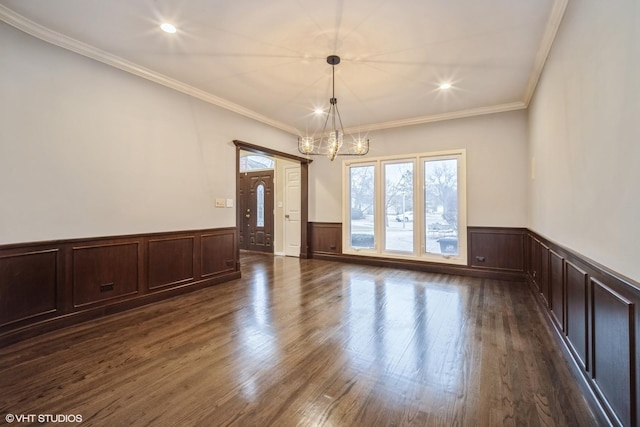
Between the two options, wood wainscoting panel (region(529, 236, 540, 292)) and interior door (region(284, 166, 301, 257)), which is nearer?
wood wainscoting panel (region(529, 236, 540, 292))

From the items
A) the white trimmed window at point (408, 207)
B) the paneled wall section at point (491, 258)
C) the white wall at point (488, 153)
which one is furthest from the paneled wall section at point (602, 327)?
the white trimmed window at point (408, 207)

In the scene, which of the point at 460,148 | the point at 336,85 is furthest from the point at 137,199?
the point at 460,148

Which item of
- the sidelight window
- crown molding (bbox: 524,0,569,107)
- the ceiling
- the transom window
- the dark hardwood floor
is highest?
the ceiling

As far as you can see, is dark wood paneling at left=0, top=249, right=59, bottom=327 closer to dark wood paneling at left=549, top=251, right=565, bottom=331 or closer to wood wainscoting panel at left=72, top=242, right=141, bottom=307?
wood wainscoting panel at left=72, top=242, right=141, bottom=307

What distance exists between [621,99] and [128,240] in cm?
432

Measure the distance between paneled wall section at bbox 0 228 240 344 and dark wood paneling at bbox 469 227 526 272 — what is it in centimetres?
434

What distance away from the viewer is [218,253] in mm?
4547

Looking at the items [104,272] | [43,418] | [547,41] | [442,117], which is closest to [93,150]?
[104,272]

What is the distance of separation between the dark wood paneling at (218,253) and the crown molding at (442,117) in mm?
3334

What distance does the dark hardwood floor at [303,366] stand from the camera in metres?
1.68

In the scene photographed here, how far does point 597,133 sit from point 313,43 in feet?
8.01

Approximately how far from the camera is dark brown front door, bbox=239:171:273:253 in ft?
25.1

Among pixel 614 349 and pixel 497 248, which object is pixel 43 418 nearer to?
pixel 614 349

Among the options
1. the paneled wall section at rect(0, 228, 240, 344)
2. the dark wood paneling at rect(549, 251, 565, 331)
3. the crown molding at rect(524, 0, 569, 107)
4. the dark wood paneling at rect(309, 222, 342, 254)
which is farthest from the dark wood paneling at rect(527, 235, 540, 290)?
A: the paneled wall section at rect(0, 228, 240, 344)
